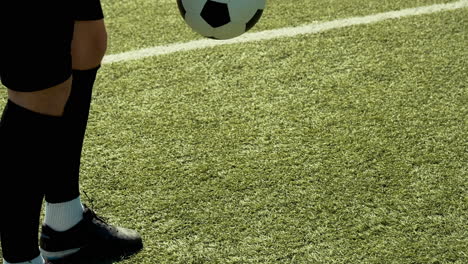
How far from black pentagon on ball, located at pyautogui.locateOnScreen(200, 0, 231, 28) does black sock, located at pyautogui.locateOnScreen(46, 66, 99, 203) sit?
0.48m

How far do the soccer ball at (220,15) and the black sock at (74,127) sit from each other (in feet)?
1.45

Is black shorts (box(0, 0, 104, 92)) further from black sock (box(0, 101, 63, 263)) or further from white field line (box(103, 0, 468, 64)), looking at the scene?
white field line (box(103, 0, 468, 64))

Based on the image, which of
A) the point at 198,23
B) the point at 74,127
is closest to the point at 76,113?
the point at 74,127

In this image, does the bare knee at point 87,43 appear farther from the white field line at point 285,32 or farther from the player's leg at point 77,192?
the white field line at point 285,32

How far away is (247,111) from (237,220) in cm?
81

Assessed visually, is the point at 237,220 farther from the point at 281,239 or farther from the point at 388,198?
the point at 388,198

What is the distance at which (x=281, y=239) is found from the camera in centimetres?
265

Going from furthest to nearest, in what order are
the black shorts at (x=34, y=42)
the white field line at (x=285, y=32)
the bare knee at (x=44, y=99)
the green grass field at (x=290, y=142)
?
1. the white field line at (x=285, y=32)
2. the green grass field at (x=290, y=142)
3. the bare knee at (x=44, y=99)
4. the black shorts at (x=34, y=42)

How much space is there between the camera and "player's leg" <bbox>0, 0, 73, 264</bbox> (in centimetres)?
197

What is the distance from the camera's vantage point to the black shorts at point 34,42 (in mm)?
1954

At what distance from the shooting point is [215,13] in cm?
273

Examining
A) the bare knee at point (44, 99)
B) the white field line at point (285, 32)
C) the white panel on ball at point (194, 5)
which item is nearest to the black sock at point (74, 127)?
the bare knee at point (44, 99)

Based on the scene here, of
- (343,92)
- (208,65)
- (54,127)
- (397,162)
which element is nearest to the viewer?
(54,127)

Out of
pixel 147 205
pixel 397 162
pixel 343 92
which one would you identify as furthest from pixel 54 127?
pixel 343 92
